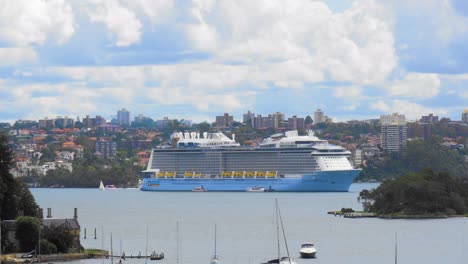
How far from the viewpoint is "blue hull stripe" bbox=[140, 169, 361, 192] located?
162 m

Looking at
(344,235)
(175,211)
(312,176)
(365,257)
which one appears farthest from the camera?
(312,176)

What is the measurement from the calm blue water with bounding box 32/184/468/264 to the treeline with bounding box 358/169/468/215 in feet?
12.0

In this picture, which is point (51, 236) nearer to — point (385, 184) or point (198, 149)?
point (385, 184)

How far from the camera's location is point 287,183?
165 metres

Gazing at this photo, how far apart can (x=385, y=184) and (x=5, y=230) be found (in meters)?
52.9

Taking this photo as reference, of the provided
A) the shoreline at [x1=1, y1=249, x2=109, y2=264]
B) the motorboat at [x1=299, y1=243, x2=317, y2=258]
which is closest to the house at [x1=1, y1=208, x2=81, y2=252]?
the shoreline at [x1=1, y1=249, x2=109, y2=264]

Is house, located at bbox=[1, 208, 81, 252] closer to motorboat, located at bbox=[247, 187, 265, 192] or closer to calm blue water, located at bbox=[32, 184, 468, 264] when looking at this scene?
calm blue water, located at bbox=[32, 184, 468, 264]

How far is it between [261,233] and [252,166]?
84220mm

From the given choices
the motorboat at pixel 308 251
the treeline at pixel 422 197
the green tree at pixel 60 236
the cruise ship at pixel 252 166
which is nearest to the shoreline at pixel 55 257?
the green tree at pixel 60 236

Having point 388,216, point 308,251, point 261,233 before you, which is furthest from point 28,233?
point 388,216

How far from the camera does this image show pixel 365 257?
229 feet

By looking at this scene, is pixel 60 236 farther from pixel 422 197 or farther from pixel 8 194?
pixel 422 197

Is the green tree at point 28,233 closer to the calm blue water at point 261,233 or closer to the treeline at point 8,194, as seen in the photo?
the calm blue water at point 261,233

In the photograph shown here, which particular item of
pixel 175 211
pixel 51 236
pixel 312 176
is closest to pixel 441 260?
pixel 51 236
